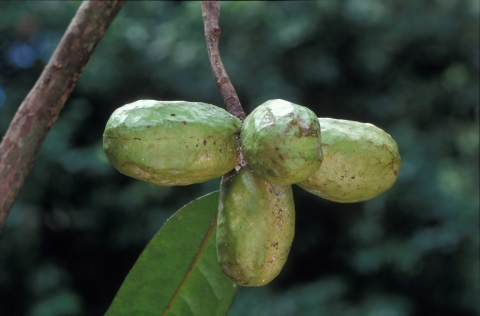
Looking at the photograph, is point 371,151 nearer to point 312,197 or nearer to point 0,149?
point 0,149

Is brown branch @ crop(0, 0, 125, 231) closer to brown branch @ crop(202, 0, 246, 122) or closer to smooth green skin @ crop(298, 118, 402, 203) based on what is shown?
brown branch @ crop(202, 0, 246, 122)

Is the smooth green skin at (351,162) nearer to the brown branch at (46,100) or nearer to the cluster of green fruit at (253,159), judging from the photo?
the cluster of green fruit at (253,159)

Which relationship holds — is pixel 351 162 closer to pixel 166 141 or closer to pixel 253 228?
pixel 253 228

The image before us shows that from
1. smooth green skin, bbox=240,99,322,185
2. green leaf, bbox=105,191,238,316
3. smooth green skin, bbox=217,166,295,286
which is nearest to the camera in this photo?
smooth green skin, bbox=240,99,322,185

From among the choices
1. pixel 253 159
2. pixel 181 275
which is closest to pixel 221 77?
pixel 253 159

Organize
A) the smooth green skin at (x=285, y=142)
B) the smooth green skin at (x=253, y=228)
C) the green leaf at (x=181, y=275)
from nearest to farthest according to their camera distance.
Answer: the smooth green skin at (x=285, y=142) < the smooth green skin at (x=253, y=228) < the green leaf at (x=181, y=275)

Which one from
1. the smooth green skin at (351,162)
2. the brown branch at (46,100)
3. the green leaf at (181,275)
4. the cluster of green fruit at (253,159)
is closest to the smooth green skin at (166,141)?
the cluster of green fruit at (253,159)

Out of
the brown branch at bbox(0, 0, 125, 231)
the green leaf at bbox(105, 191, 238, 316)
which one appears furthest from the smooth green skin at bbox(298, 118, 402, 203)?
the brown branch at bbox(0, 0, 125, 231)
